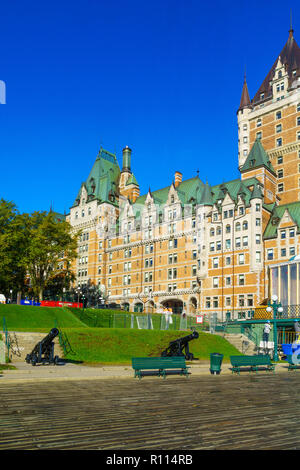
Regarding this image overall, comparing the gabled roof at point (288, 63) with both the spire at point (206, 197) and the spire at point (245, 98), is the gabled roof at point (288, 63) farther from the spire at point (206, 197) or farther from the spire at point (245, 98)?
the spire at point (206, 197)

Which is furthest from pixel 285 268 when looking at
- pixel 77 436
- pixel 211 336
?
pixel 77 436

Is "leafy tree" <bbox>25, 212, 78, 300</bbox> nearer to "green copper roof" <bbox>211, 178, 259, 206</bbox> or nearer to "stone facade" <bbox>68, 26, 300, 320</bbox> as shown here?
"stone facade" <bbox>68, 26, 300, 320</bbox>

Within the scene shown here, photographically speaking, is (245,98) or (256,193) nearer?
(256,193)

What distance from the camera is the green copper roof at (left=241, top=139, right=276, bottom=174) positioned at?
6531 cm

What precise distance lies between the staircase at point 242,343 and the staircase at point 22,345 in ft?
55.1

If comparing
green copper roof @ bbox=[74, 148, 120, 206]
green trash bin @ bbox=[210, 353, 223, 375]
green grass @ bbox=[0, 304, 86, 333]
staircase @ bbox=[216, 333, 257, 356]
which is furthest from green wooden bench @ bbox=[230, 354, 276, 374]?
green copper roof @ bbox=[74, 148, 120, 206]

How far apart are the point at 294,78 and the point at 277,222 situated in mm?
26559

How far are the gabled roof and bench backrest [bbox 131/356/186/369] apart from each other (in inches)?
2460

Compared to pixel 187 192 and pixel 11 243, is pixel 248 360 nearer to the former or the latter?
pixel 11 243

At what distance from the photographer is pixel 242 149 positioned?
74.5 meters

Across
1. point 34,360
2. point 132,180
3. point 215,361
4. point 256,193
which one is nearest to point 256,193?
point 256,193

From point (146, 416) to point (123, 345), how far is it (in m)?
21.3

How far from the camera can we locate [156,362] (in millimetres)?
19312
